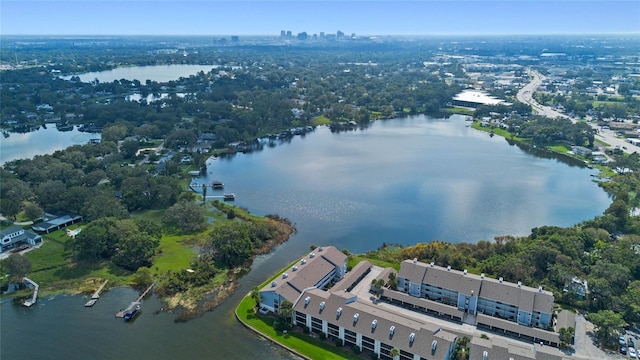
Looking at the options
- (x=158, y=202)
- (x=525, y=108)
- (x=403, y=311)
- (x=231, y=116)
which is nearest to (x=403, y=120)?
(x=525, y=108)

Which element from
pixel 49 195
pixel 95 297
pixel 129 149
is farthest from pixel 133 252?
pixel 129 149

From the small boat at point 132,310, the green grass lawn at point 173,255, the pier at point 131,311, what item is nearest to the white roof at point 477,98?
the green grass lawn at point 173,255

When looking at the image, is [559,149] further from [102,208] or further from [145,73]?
[145,73]

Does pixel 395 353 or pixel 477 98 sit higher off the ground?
pixel 477 98

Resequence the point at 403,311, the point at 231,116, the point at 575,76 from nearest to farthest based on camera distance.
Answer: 1. the point at 403,311
2. the point at 231,116
3. the point at 575,76

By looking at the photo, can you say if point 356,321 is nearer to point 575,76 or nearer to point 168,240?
point 168,240

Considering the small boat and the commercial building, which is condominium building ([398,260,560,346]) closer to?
the small boat

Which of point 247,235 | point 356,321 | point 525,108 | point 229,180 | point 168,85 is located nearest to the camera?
point 356,321

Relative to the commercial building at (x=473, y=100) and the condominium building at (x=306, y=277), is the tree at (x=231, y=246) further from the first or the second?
the commercial building at (x=473, y=100)
